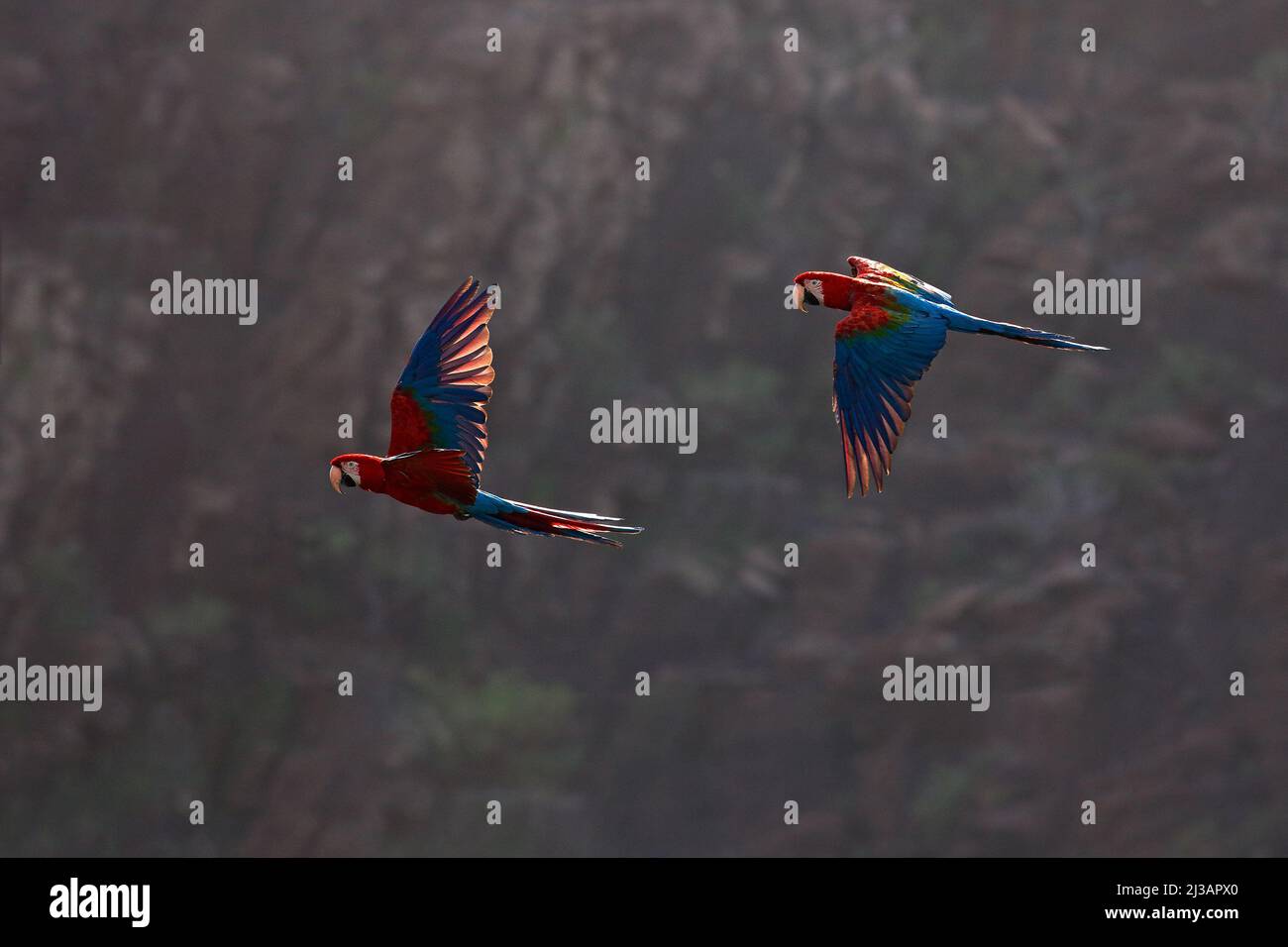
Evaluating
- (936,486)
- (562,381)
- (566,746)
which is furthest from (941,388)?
(566,746)

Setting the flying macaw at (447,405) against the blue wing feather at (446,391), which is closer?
the flying macaw at (447,405)

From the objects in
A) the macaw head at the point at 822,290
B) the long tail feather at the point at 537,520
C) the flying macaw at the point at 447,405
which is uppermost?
the macaw head at the point at 822,290

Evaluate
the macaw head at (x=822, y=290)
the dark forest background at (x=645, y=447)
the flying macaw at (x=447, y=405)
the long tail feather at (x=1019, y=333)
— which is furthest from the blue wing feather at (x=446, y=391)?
the dark forest background at (x=645, y=447)

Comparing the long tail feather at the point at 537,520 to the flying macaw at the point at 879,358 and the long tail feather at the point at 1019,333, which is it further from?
the long tail feather at the point at 1019,333

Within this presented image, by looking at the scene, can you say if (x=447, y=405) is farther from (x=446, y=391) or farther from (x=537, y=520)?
(x=537, y=520)

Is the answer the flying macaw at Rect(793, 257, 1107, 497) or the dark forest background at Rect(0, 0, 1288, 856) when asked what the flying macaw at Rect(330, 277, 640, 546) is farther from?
the dark forest background at Rect(0, 0, 1288, 856)

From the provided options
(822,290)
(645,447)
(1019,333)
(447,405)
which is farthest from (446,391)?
(645,447)
